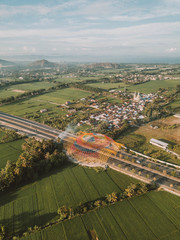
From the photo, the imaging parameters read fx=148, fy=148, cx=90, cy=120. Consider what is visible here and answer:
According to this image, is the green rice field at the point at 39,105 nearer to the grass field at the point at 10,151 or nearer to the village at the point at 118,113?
the village at the point at 118,113

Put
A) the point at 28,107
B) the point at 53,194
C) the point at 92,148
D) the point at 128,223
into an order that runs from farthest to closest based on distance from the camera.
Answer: the point at 28,107
the point at 92,148
the point at 53,194
the point at 128,223

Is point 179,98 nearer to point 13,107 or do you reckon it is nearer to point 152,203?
point 152,203

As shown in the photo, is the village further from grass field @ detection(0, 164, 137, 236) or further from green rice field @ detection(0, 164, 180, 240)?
green rice field @ detection(0, 164, 180, 240)

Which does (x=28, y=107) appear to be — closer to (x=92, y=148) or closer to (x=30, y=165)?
(x=92, y=148)

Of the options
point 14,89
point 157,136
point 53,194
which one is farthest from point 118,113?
point 14,89

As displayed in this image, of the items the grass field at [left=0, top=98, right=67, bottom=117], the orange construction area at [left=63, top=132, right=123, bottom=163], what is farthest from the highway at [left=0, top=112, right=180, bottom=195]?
the grass field at [left=0, top=98, right=67, bottom=117]

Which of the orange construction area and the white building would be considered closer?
the orange construction area
